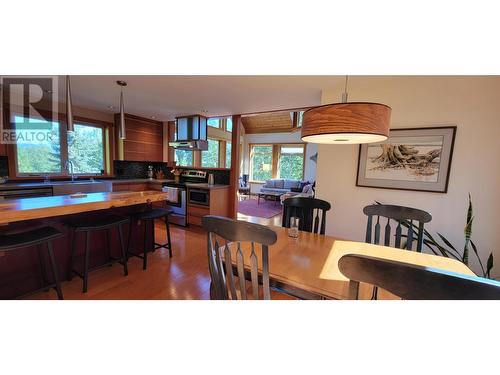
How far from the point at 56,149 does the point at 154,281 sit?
3189 mm

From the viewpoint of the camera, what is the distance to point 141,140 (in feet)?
15.7

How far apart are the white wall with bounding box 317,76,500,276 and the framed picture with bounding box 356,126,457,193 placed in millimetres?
67

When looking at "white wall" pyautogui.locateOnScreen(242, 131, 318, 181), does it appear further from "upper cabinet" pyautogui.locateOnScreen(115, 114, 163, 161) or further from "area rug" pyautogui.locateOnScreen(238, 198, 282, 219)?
"upper cabinet" pyautogui.locateOnScreen(115, 114, 163, 161)

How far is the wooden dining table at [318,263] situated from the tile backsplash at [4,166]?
4020 millimetres

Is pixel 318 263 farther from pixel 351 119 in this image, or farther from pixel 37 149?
pixel 37 149

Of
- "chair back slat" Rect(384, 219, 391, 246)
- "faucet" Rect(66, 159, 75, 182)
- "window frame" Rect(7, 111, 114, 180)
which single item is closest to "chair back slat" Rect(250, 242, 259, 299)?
"chair back slat" Rect(384, 219, 391, 246)

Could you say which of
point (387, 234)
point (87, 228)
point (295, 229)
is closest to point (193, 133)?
point (87, 228)

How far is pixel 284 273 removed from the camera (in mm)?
1162

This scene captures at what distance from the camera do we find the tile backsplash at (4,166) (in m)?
3.26

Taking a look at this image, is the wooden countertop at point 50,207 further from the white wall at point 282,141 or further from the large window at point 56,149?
the white wall at point 282,141

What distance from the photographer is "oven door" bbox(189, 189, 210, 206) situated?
160 inches

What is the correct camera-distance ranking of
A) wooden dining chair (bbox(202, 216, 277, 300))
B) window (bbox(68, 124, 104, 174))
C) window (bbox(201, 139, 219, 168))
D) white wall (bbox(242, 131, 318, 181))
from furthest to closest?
1. white wall (bbox(242, 131, 318, 181))
2. window (bbox(201, 139, 219, 168))
3. window (bbox(68, 124, 104, 174))
4. wooden dining chair (bbox(202, 216, 277, 300))
